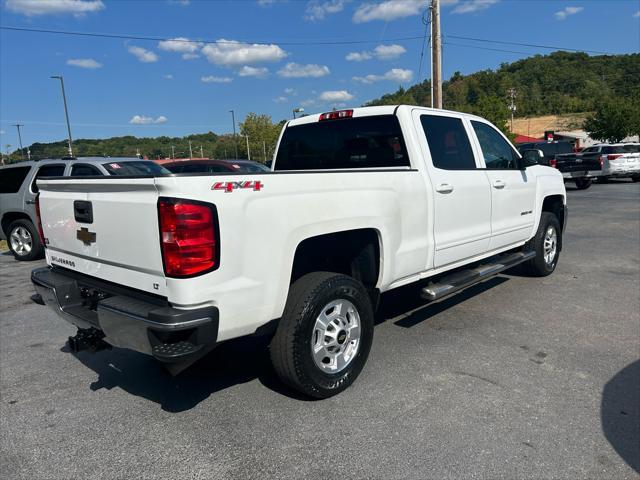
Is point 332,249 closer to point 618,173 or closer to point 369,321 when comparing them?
→ point 369,321

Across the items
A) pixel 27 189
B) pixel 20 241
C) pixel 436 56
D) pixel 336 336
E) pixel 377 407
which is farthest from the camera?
pixel 436 56

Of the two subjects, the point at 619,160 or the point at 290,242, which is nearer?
the point at 290,242

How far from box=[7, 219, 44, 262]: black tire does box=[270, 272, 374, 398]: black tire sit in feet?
24.8

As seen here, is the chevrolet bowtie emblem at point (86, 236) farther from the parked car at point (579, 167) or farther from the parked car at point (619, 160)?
the parked car at point (619, 160)

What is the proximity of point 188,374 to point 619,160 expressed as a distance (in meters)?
22.4

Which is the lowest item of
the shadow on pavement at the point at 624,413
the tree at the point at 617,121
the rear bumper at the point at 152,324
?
the shadow on pavement at the point at 624,413

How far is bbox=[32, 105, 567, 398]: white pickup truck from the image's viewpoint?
2.58m

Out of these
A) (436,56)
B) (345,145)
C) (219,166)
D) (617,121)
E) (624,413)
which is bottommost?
(624,413)

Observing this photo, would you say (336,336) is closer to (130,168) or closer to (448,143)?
(448,143)

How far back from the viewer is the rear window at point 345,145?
14.1ft

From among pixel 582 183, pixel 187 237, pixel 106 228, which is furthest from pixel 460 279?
pixel 582 183

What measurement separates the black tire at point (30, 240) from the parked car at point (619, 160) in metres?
20.5

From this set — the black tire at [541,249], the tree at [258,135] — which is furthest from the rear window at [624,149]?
the tree at [258,135]

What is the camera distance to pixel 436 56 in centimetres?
1869
